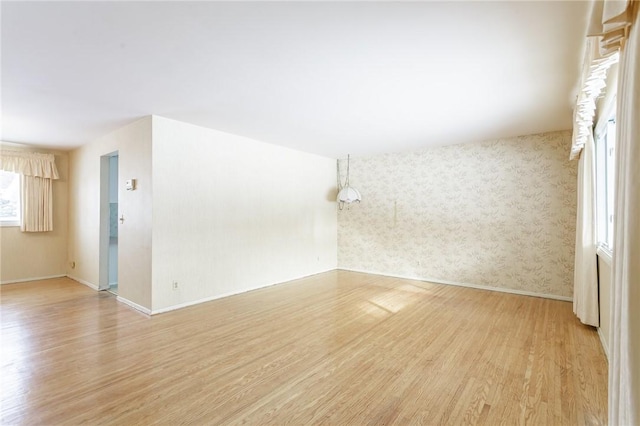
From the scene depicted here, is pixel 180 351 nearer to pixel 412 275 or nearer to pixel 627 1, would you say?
pixel 627 1

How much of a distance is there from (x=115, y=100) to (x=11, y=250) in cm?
456

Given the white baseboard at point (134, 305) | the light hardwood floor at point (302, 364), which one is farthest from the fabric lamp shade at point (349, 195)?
the white baseboard at point (134, 305)

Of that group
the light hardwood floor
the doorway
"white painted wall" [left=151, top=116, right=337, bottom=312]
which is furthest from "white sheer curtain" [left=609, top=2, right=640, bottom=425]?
the doorway

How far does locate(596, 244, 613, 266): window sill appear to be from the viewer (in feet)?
9.58

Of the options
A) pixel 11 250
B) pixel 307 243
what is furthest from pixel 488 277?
pixel 11 250

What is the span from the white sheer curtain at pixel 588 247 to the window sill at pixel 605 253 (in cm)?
8

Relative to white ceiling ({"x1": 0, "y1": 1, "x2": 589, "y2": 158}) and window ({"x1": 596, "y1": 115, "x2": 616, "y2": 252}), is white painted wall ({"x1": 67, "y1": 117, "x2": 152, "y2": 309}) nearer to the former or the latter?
white ceiling ({"x1": 0, "y1": 1, "x2": 589, "y2": 158})

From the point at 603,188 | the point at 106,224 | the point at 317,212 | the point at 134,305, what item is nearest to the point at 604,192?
the point at 603,188

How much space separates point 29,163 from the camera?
577 cm

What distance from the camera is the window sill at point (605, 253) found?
2919 mm

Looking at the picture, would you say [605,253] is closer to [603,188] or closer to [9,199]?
[603,188]

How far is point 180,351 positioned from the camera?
2.88 meters

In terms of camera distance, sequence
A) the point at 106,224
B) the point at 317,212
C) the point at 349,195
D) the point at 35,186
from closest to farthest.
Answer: the point at 106,224, the point at 35,186, the point at 349,195, the point at 317,212

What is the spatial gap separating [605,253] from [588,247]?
51 cm
